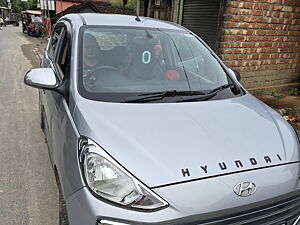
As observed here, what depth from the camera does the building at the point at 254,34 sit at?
5602 millimetres

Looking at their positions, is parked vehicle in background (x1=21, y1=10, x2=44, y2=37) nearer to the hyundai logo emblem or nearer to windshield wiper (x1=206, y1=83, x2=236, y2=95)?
windshield wiper (x1=206, y1=83, x2=236, y2=95)

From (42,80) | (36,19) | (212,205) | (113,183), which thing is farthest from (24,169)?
(36,19)

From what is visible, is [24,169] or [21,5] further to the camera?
[21,5]

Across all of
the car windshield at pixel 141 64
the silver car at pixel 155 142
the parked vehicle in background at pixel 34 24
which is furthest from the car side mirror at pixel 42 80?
the parked vehicle in background at pixel 34 24

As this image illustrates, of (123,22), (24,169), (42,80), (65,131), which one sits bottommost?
(24,169)

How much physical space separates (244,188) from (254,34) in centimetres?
501

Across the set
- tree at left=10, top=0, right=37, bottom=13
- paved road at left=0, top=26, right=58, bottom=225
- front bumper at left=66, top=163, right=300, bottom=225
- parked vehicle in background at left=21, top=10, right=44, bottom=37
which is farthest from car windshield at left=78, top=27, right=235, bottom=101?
tree at left=10, top=0, right=37, bottom=13

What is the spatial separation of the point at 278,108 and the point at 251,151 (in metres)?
4.24

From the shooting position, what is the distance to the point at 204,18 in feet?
21.3

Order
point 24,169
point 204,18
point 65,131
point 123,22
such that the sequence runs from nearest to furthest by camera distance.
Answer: point 65,131, point 123,22, point 24,169, point 204,18

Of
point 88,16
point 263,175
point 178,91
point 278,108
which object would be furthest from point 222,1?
point 263,175

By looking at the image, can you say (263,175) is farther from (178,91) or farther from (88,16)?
(88,16)

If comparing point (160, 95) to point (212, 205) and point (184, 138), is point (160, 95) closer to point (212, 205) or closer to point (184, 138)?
point (184, 138)

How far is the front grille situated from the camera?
5.19ft
